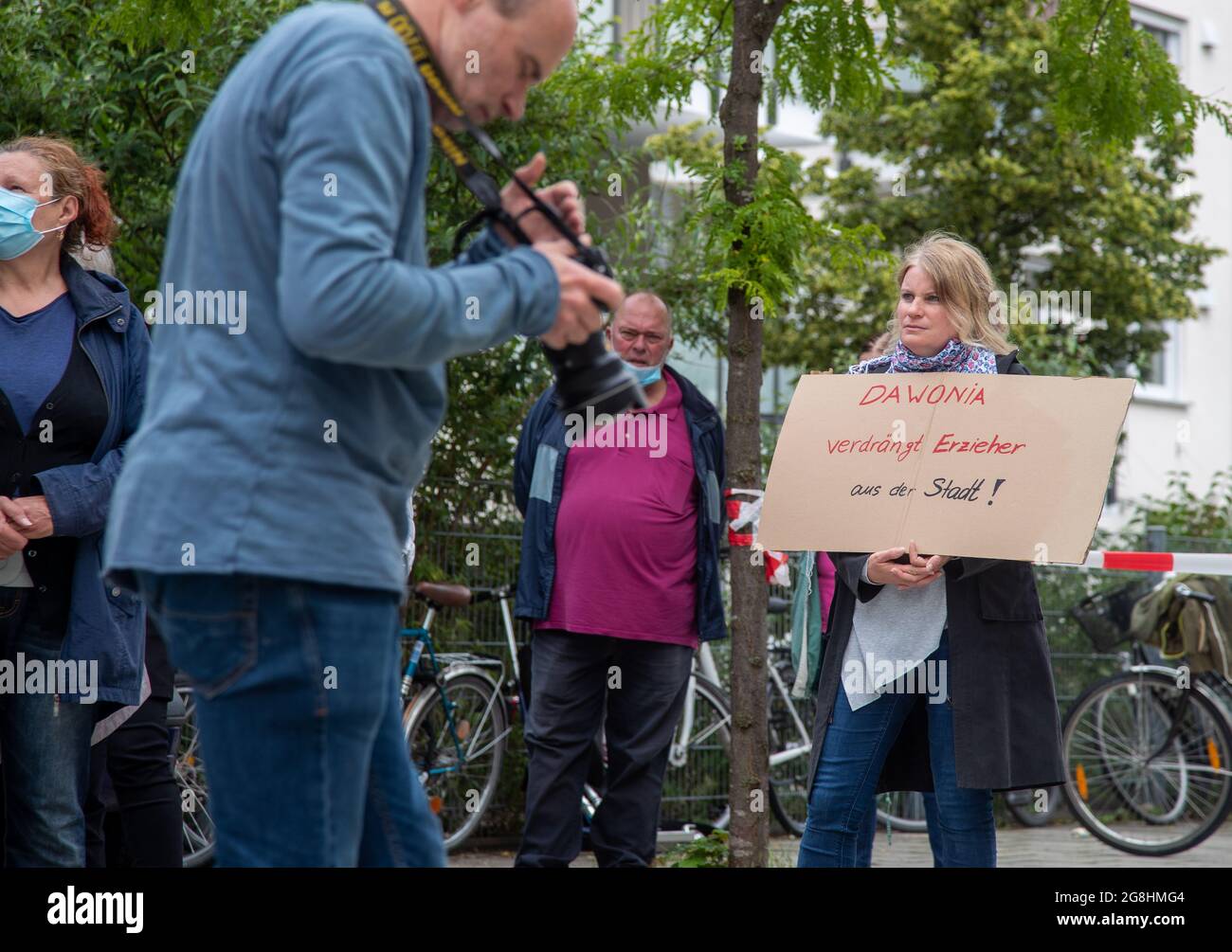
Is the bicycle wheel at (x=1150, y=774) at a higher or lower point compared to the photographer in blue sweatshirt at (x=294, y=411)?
lower

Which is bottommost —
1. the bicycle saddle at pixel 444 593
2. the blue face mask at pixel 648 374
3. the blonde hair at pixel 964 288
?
the bicycle saddle at pixel 444 593

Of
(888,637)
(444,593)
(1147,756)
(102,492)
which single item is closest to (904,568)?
(888,637)

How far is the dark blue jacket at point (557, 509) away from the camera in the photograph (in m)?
6.01

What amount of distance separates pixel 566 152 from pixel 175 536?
6.27 meters

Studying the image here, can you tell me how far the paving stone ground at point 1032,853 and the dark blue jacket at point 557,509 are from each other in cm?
203

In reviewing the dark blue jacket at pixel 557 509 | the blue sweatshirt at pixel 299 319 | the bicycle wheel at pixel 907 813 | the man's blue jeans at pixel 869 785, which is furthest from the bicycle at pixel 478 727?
the blue sweatshirt at pixel 299 319

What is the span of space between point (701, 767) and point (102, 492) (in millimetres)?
5540

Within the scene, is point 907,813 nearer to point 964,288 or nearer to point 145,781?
point 964,288

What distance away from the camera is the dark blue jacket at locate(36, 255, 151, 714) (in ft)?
13.0

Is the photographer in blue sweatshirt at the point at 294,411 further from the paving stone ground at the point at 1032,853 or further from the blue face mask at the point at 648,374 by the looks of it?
the paving stone ground at the point at 1032,853

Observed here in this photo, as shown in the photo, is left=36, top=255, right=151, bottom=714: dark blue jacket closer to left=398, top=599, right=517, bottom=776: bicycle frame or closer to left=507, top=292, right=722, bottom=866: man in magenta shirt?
left=507, top=292, right=722, bottom=866: man in magenta shirt

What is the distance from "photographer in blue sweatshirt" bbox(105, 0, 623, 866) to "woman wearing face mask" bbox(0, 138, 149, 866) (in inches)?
67.7

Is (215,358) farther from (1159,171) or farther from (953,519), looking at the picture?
(1159,171)
